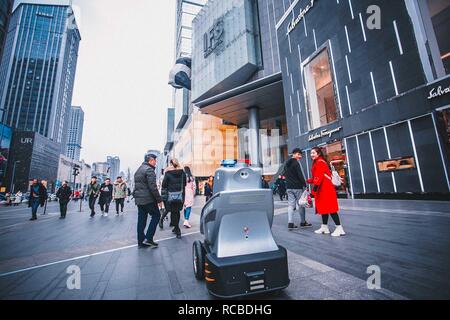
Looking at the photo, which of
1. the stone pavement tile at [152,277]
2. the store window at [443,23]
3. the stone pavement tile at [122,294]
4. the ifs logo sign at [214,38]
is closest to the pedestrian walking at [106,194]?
the stone pavement tile at [152,277]

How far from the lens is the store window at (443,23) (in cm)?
1249

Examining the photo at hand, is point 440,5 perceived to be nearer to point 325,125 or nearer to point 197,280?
point 325,125

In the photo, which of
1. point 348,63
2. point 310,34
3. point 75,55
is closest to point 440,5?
point 348,63

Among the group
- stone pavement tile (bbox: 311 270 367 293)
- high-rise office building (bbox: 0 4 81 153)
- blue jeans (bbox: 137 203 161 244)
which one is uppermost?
high-rise office building (bbox: 0 4 81 153)

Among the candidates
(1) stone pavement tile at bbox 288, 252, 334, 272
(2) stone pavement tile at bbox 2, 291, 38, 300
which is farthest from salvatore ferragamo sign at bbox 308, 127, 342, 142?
(2) stone pavement tile at bbox 2, 291, 38, 300

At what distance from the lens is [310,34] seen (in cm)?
1648

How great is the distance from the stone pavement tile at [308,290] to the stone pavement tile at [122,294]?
1.53 meters

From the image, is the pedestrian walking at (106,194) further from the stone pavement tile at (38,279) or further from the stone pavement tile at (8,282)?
the stone pavement tile at (8,282)

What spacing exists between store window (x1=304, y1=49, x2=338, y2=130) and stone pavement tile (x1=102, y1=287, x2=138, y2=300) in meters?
16.7

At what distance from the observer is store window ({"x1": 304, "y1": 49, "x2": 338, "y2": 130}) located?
1604cm

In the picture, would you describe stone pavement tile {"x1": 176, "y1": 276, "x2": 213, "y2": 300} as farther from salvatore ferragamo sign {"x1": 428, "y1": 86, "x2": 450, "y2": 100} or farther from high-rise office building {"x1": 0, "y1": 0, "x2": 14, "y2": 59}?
high-rise office building {"x1": 0, "y1": 0, "x2": 14, "y2": 59}

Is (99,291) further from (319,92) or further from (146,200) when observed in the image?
(319,92)

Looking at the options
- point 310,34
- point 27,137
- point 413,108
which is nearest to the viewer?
point 413,108

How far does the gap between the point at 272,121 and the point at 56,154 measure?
108 metres
